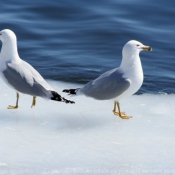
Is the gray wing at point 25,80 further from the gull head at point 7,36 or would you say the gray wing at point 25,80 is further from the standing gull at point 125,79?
the standing gull at point 125,79

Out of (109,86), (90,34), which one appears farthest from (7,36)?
(90,34)

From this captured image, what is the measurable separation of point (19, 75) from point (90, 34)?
3.50 metres

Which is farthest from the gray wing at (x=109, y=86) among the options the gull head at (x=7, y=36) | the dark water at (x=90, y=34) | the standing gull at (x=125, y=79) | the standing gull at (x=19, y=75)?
the dark water at (x=90, y=34)

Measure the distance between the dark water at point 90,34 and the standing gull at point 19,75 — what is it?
1.35m

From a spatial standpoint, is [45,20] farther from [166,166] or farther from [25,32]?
[166,166]

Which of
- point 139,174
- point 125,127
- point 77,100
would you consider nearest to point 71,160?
point 139,174

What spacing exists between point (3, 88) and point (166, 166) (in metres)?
2.42

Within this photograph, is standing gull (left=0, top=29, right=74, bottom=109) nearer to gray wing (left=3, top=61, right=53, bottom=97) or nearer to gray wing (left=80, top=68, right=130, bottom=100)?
gray wing (left=3, top=61, right=53, bottom=97)

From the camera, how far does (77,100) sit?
21.0 feet

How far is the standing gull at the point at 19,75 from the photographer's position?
18.8 feet

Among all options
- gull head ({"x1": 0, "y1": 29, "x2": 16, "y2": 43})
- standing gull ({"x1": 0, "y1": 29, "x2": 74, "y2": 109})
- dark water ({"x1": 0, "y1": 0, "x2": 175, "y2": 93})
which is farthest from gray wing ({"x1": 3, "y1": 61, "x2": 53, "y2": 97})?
dark water ({"x1": 0, "y1": 0, "x2": 175, "y2": 93})

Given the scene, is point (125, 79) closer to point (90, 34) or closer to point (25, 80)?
point (25, 80)

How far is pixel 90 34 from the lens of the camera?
9.14 m

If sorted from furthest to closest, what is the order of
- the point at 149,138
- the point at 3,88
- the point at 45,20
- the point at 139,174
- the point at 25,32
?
1. the point at 45,20
2. the point at 25,32
3. the point at 3,88
4. the point at 149,138
5. the point at 139,174
